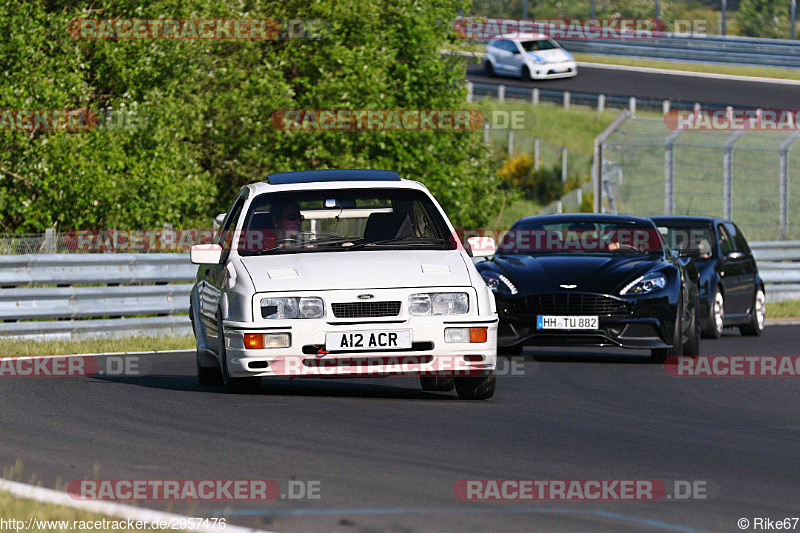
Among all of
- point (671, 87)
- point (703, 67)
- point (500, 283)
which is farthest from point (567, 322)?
point (703, 67)

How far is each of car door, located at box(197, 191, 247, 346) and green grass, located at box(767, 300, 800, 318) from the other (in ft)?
44.9

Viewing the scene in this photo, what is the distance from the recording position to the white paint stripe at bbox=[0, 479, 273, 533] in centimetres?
549

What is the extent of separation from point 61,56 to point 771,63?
104 feet

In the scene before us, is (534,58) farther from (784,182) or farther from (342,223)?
(342,223)

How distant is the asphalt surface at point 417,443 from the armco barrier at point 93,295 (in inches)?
157

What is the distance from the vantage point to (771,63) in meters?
48.4

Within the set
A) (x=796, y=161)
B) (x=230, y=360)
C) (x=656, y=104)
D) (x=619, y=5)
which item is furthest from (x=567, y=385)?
(x=619, y=5)

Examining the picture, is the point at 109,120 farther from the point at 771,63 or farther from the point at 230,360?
the point at 771,63

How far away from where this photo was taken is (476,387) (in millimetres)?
10289

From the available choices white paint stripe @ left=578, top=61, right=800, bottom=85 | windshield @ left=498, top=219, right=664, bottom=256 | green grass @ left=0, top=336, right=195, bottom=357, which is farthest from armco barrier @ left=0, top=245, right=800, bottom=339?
white paint stripe @ left=578, top=61, right=800, bottom=85

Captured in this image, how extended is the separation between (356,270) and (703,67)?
43.1m

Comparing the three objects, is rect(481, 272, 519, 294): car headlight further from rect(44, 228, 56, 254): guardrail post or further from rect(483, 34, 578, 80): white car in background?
rect(483, 34, 578, 80): white car in background
